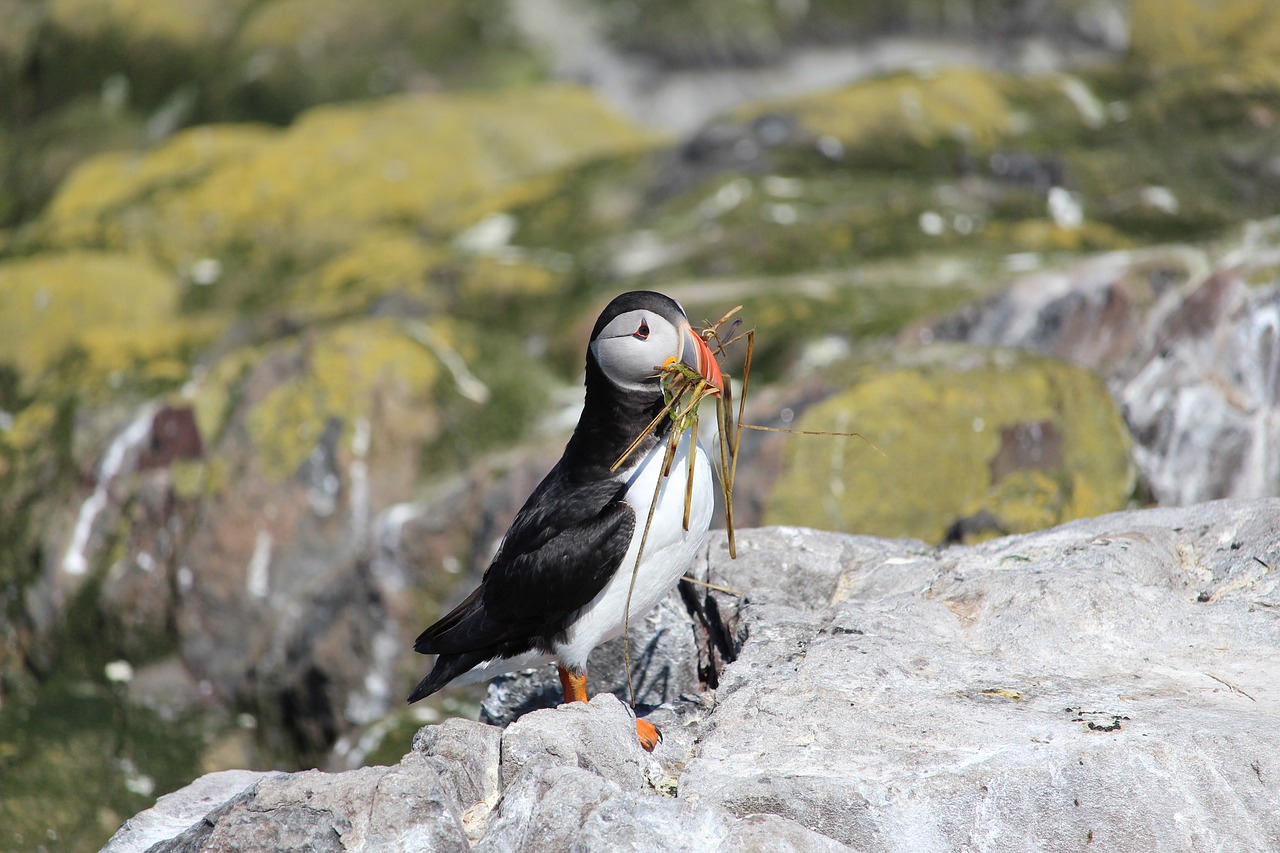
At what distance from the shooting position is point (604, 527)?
6.04 meters

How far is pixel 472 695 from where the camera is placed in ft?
41.4

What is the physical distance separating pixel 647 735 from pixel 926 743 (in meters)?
1.40

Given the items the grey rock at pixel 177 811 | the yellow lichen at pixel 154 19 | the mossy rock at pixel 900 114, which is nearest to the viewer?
the grey rock at pixel 177 811

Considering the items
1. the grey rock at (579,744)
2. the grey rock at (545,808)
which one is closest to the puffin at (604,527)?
the grey rock at (579,744)

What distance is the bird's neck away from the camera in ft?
20.4

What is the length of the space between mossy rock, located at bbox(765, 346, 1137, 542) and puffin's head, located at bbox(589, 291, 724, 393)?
6.91m

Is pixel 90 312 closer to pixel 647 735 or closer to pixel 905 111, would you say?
pixel 905 111

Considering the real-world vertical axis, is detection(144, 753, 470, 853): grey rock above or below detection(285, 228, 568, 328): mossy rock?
above

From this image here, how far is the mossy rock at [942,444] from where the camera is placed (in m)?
12.6

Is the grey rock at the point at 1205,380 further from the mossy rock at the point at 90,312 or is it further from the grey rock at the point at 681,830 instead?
the mossy rock at the point at 90,312

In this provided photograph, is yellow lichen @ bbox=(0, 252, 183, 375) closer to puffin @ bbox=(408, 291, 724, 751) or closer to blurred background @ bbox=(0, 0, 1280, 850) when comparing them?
blurred background @ bbox=(0, 0, 1280, 850)

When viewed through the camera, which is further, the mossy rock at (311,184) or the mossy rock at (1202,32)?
the mossy rock at (1202,32)

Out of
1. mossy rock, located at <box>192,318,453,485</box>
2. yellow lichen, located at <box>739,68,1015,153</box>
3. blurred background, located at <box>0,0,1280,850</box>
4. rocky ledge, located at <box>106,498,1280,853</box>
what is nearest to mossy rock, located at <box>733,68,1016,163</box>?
yellow lichen, located at <box>739,68,1015,153</box>

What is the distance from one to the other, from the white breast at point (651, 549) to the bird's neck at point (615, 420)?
0.12 m
